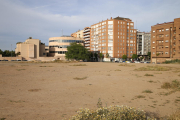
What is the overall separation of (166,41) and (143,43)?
5145 centimetres

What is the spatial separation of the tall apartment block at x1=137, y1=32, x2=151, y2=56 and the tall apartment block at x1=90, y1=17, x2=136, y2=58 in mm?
18948

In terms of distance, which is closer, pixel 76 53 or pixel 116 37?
pixel 76 53

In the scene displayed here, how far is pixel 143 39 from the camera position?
427ft

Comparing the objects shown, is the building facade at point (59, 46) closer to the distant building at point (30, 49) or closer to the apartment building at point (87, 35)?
the distant building at point (30, 49)

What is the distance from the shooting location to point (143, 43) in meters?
130

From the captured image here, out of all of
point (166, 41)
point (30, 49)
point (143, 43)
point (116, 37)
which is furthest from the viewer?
point (143, 43)

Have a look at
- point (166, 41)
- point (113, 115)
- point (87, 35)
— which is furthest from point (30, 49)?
point (113, 115)

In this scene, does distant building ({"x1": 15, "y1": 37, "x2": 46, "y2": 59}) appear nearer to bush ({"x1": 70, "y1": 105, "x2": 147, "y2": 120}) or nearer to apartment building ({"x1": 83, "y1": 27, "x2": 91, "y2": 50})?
apartment building ({"x1": 83, "y1": 27, "x2": 91, "y2": 50})

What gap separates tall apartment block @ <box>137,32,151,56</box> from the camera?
130375 mm

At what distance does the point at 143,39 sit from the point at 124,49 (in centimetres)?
3128

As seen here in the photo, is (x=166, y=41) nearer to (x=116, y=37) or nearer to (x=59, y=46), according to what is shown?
(x=116, y=37)

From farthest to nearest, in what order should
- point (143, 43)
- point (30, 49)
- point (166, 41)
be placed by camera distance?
Result: point (143, 43) < point (30, 49) < point (166, 41)

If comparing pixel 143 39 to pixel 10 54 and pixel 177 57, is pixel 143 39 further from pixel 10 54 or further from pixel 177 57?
pixel 10 54

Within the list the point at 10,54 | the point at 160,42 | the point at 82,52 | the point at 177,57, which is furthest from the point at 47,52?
the point at 177,57
